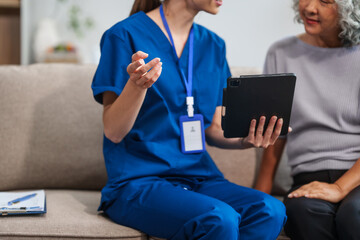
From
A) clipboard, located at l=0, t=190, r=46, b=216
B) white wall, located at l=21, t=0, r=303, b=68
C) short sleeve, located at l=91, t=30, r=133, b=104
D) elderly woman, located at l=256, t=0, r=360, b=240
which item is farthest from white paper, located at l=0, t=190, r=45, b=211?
white wall, located at l=21, t=0, r=303, b=68

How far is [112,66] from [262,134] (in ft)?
1.50

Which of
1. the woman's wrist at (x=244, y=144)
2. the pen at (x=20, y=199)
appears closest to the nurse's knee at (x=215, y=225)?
the woman's wrist at (x=244, y=144)

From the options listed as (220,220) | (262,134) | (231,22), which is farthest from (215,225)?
(231,22)

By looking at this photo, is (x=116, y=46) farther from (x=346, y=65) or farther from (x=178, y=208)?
(x=346, y=65)

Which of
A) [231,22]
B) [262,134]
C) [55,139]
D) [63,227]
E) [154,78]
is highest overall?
[231,22]

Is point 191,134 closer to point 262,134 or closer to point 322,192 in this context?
point 262,134

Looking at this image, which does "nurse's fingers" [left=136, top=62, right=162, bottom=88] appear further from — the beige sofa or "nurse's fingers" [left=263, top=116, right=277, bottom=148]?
the beige sofa

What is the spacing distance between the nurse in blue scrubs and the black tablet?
0.12 feet

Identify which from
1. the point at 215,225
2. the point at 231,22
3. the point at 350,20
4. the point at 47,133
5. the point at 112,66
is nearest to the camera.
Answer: the point at 215,225

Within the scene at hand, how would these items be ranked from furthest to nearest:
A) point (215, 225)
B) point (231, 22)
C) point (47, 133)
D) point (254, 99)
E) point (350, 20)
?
point (231, 22), point (47, 133), point (350, 20), point (254, 99), point (215, 225)

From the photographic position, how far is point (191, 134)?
142 cm

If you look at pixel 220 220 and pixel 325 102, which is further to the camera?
pixel 325 102

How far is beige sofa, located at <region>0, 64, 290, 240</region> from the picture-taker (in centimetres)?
167

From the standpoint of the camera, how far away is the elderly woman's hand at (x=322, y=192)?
54.7 inches
